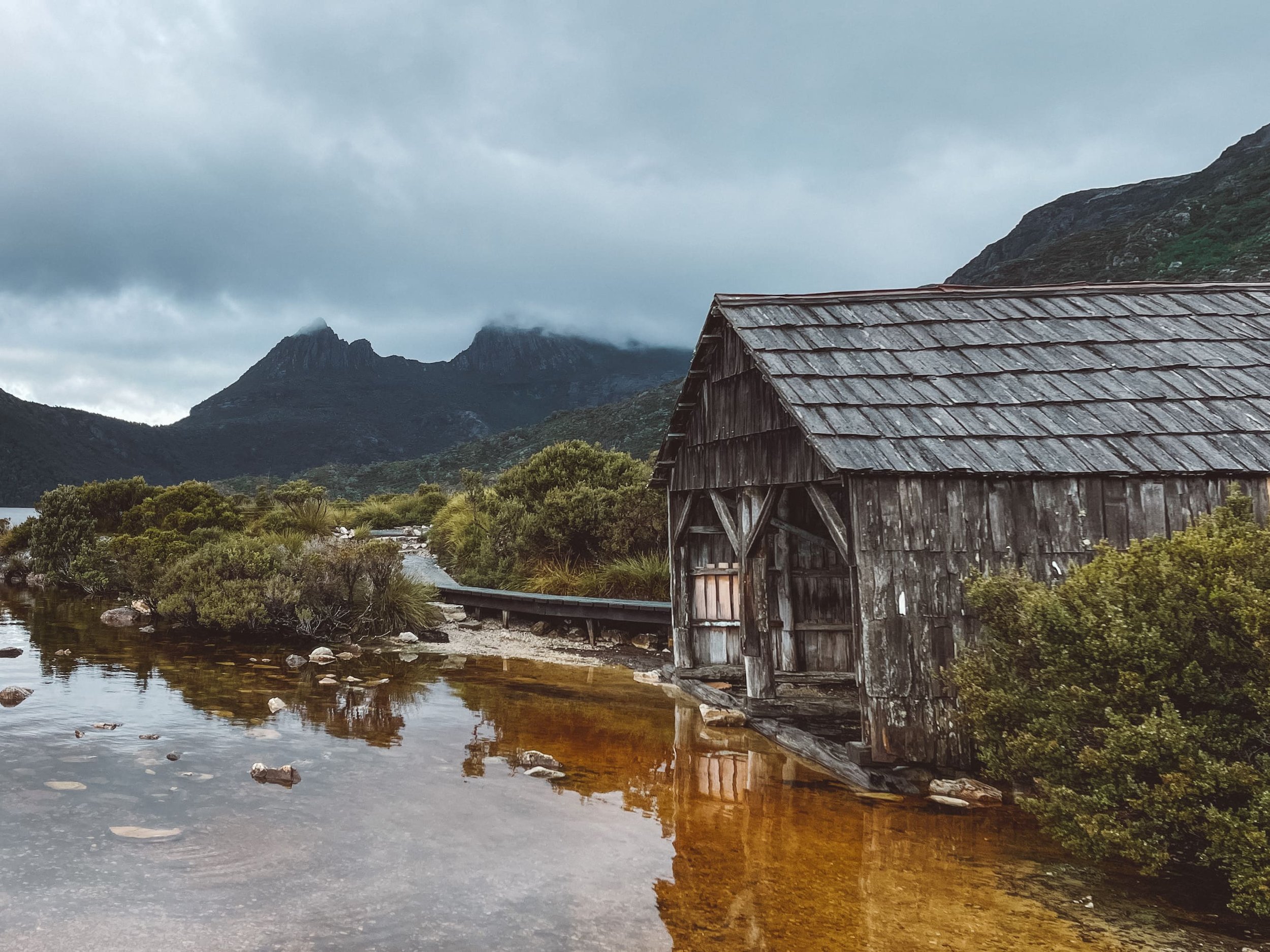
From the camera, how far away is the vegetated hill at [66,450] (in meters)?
109

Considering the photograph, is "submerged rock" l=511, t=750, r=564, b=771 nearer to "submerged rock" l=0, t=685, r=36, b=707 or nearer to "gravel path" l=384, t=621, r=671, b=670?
"gravel path" l=384, t=621, r=671, b=670

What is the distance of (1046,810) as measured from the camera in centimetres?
549

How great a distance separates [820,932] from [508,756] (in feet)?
14.4

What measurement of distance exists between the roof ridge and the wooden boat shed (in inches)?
1.5

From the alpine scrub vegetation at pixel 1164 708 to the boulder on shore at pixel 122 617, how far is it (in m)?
17.8

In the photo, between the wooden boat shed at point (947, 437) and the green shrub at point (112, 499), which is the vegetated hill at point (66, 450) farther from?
the wooden boat shed at point (947, 437)

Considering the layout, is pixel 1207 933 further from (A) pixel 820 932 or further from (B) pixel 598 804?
(B) pixel 598 804

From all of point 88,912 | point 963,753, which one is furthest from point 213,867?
point 963,753

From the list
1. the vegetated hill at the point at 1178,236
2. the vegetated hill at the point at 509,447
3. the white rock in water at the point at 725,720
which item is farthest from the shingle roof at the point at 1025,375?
the vegetated hill at the point at 509,447

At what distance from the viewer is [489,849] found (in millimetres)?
5926

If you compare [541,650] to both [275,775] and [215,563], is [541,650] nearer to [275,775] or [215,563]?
[215,563]

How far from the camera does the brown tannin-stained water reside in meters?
4.65

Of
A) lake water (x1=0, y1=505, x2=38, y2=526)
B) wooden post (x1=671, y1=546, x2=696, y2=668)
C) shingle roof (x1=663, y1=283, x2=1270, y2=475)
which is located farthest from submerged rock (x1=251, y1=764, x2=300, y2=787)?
lake water (x1=0, y1=505, x2=38, y2=526)

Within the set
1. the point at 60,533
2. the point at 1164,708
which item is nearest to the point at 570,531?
the point at 1164,708
